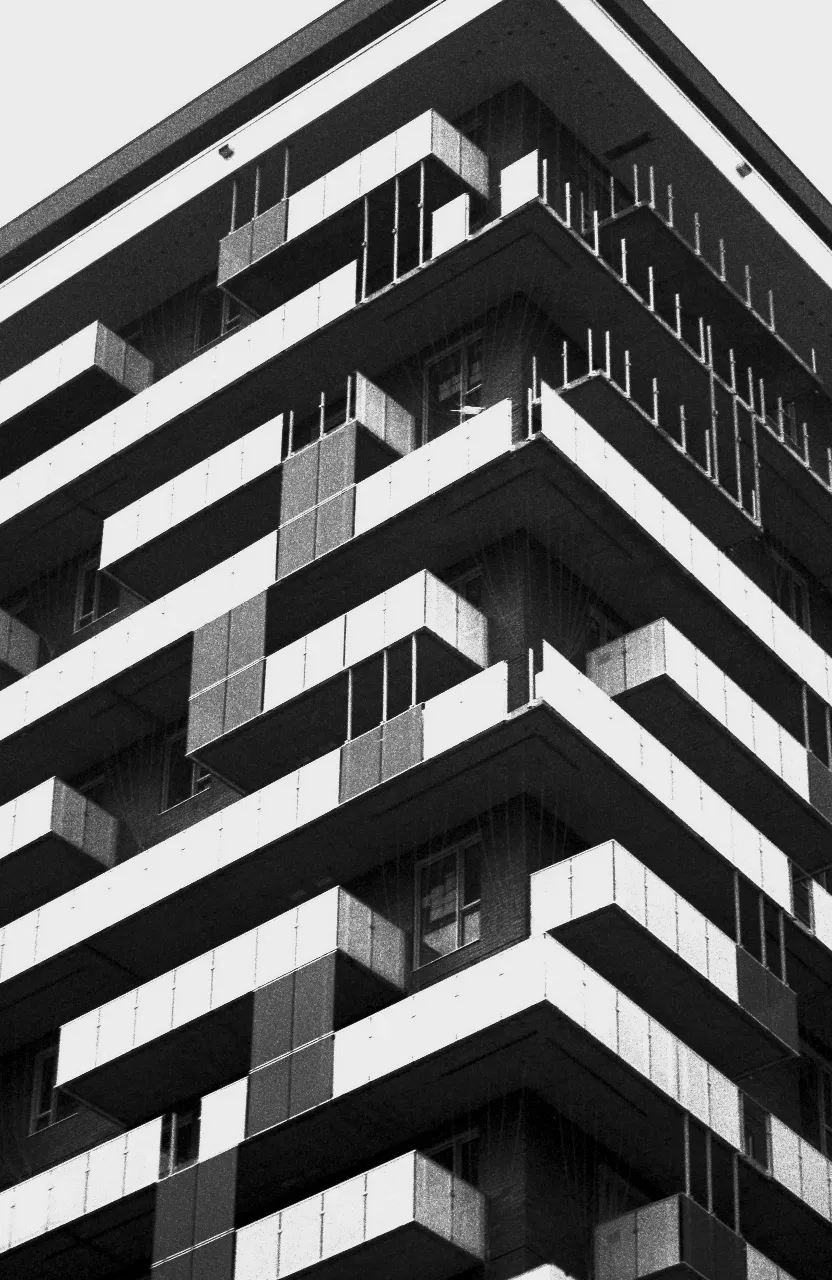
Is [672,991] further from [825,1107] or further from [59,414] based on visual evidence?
[59,414]

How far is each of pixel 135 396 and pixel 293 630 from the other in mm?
8523

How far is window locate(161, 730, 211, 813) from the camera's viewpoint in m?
50.3

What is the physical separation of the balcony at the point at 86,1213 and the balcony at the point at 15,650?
12.6m

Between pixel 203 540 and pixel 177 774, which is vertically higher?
pixel 203 540

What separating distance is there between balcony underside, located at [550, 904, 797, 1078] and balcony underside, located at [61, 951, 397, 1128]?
3454 millimetres

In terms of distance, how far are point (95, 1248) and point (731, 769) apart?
1381 centimetres

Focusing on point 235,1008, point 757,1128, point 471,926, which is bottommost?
point 757,1128

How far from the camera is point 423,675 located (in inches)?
1784

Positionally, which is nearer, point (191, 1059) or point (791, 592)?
point (191, 1059)

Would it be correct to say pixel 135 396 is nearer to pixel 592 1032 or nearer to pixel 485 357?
pixel 485 357

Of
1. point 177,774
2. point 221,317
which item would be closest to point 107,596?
point 177,774

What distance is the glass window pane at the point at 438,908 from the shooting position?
143 feet

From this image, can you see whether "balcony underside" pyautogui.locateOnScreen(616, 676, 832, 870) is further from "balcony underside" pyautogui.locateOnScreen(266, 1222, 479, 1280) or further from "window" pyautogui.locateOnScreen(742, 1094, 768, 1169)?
"balcony underside" pyautogui.locateOnScreen(266, 1222, 479, 1280)

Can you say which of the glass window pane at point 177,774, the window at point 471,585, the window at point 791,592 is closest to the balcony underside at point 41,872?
the glass window pane at point 177,774
